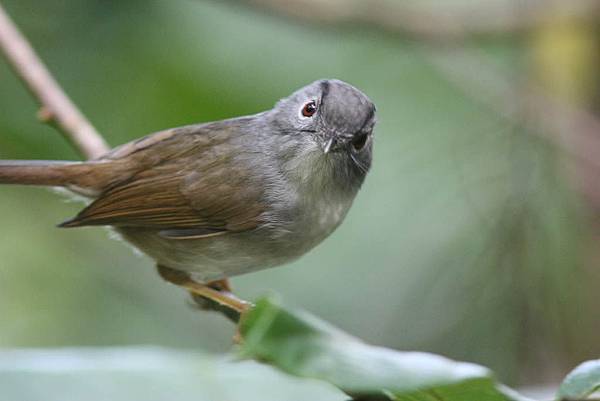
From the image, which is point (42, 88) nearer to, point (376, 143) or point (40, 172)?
point (40, 172)

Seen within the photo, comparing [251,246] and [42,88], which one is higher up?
[42,88]

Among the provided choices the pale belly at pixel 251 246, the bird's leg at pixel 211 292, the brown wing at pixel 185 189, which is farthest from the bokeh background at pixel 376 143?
the brown wing at pixel 185 189

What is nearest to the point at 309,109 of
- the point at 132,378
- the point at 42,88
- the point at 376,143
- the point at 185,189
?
the point at 185,189

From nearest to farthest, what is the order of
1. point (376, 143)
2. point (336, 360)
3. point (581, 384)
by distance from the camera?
point (336, 360) < point (581, 384) < point (376, 143)

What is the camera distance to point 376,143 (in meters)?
5.40

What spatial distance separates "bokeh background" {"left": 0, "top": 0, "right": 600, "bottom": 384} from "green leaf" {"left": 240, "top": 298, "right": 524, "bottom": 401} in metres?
2.64

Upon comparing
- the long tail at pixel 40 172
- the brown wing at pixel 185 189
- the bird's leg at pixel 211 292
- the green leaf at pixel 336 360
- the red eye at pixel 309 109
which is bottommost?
the bird's leg at pixel 211 292

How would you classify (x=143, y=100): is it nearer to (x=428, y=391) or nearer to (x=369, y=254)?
(x=369, y=254)

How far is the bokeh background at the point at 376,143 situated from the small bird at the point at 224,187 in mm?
791

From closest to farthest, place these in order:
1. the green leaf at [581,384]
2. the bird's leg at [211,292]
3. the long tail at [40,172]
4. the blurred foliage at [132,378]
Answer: the blurred foliage at [132,378], the green leaf at [581,384], the bird's leg at [211,292], the long tail at [40,172]

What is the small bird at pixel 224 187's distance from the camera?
11.5ft

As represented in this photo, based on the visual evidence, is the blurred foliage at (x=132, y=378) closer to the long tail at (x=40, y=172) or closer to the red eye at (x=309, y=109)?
the red eye at (x=309, y=109)

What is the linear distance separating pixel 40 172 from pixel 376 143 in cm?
234

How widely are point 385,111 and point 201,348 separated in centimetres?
195
